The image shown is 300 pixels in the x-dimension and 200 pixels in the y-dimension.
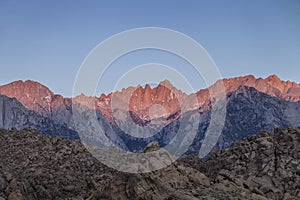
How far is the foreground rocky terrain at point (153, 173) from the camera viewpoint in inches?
1859

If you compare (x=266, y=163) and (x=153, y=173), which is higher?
(x=266, y=163)

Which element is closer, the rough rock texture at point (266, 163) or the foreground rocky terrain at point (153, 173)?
the foreground rocky terrain at point (153, 173)

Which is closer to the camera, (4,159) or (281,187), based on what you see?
(281,187)

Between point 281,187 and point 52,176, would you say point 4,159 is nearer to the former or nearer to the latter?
point 52,176

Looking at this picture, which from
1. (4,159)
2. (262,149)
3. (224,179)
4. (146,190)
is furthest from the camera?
(4,159)

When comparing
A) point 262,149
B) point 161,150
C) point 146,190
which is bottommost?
point 146,190

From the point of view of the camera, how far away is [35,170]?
96562 millimetres

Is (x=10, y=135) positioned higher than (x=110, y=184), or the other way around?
(x=10, y=135)

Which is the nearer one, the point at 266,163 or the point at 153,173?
the point at 153,173

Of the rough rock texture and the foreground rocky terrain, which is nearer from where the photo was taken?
the foreground rocky terrain

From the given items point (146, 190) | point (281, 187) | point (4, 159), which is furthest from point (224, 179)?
point (4, 159)

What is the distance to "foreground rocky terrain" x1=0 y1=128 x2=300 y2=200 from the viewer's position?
4722cm

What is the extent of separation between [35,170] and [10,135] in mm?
26827

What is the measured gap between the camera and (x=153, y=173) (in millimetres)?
49500
